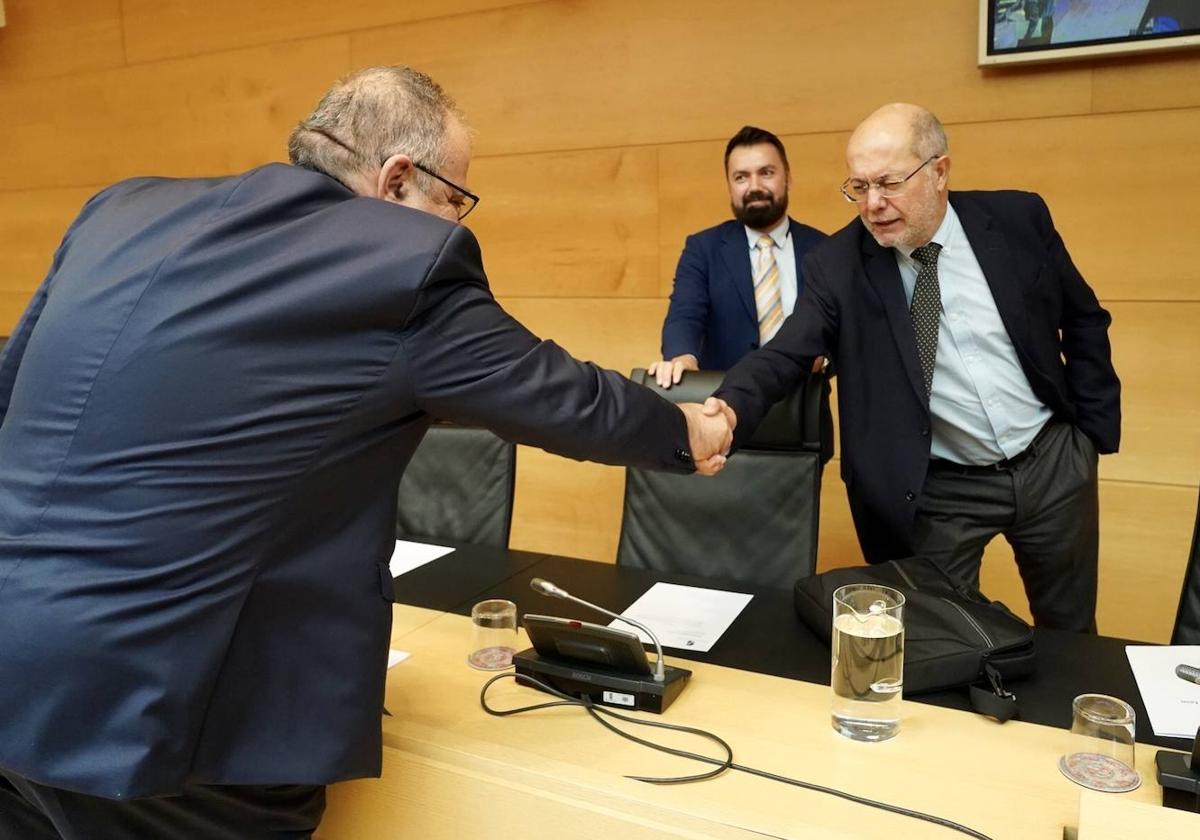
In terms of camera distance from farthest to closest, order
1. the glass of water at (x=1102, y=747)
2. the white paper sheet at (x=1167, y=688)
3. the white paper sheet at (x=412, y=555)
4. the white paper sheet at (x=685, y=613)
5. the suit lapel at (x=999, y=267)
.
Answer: the suit lapel at (x=999, y=267), the white paper sheet at (x=412, y=555), the white paper sheet at (x=685, y=613), the white paper sheet at (x=1167, y=688), the glass of water at (x=1102, y=747)

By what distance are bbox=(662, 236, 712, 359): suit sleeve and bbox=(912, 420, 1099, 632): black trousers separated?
Answer: 1088 mm

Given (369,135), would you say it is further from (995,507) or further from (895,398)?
(995,507)

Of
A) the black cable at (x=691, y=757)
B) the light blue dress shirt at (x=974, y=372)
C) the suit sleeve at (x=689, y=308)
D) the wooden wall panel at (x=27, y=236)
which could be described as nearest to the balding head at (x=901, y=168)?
the light blue dress shirt at (x=974, y=372)

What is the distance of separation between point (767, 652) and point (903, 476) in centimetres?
95

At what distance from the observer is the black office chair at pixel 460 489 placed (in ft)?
9.04

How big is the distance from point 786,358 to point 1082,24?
172cm

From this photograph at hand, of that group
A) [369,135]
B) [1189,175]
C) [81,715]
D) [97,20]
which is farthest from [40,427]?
[97,20]

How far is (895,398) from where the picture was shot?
255 cm

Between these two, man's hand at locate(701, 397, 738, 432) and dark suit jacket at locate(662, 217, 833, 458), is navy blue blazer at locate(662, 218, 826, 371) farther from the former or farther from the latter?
man's hand at locate(701, 397, 738, 432)

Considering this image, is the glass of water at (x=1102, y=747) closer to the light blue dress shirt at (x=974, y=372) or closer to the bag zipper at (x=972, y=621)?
the bag zipper at (x=972, y=621)

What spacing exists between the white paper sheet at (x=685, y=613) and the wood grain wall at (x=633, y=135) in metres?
1.91

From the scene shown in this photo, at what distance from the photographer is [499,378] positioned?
1.36m

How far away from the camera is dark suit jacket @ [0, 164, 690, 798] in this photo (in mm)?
1180

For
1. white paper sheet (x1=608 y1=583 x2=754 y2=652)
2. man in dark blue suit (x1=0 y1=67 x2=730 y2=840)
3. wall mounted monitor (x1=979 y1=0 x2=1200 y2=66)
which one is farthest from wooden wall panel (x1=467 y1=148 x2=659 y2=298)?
man in dark blue suit (x1=0 y1=67 x2=730 y2=840)
